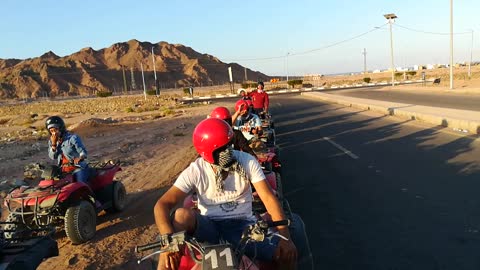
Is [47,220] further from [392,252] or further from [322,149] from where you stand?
[322,149]

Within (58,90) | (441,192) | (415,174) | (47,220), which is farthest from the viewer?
(58,90)

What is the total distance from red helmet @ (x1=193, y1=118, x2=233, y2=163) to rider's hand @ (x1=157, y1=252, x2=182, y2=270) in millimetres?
847

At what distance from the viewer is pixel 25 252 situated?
4.61 m

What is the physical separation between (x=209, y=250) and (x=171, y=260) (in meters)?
0.43

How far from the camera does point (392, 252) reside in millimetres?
5422

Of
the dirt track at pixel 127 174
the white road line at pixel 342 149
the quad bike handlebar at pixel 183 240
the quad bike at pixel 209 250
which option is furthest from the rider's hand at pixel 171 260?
the white road line at pixel 342 149

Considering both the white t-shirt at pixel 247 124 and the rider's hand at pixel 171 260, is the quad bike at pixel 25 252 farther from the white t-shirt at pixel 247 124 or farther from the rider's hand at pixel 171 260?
the white t-shirt at pixel 247 124

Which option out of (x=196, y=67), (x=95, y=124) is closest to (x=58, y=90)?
(x=196, y=67)

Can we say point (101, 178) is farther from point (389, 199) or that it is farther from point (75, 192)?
point (389, 199)

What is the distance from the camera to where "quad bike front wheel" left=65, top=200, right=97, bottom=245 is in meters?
6.58

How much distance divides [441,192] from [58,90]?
498 ft

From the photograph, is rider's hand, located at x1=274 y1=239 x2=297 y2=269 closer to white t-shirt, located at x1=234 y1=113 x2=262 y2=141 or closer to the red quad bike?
the red quad bike

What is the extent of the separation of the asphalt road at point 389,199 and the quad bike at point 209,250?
2337 millimetres

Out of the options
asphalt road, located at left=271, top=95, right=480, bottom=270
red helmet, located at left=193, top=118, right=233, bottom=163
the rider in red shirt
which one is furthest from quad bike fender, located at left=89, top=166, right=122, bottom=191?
the rider in red shirt
